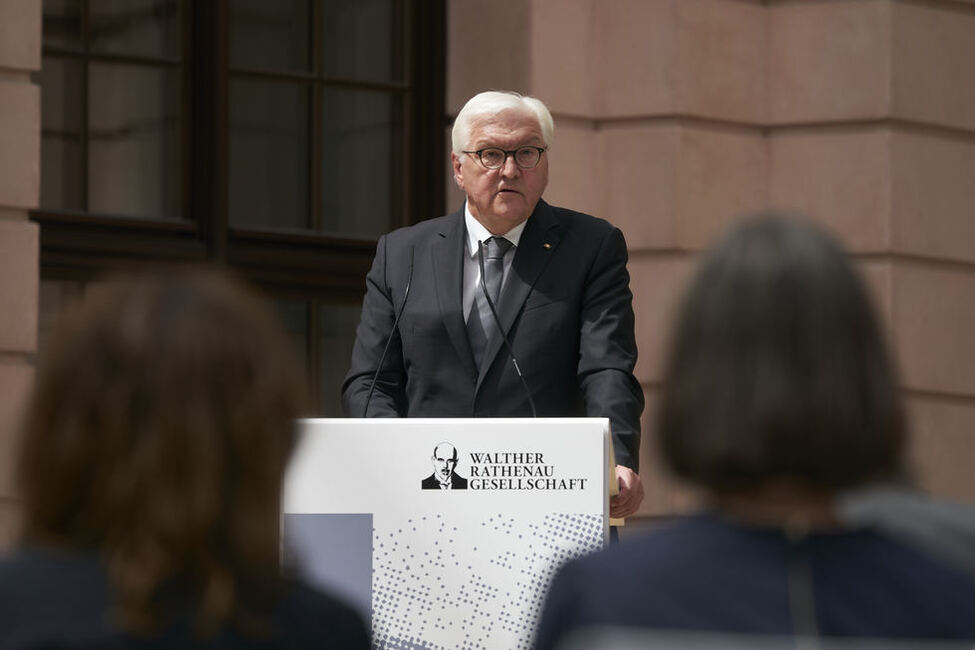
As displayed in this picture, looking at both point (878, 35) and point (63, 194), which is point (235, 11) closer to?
point (63, 194)

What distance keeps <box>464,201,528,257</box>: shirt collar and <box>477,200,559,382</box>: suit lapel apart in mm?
15

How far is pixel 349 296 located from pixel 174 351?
5.91 m

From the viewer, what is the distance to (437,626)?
14.6ft

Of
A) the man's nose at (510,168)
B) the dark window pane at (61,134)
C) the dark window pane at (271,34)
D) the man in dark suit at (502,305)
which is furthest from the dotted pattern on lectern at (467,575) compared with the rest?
the dark window pane at (271,34)

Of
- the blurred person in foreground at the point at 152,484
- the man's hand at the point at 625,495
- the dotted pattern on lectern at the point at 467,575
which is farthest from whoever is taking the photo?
the man's hand at the point at 625,495

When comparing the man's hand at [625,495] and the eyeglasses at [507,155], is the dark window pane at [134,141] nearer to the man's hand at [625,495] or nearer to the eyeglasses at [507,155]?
the eyeglasses at [507,155]

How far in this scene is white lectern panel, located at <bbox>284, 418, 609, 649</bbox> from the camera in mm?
4410

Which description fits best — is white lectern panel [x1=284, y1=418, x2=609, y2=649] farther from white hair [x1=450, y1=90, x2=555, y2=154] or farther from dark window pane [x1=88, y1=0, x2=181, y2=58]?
dark window pane [x1=88, y1=0, x2=181, y2=58]

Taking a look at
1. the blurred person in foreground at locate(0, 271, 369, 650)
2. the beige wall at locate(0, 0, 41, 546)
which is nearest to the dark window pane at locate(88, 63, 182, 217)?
the beige wall at locate(0, 0, 41, 546)

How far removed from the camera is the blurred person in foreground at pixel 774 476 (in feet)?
6.11

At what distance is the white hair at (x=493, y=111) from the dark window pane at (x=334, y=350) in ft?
8.33

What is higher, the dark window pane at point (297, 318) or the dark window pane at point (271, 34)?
the dark window pane at point (271, 34)

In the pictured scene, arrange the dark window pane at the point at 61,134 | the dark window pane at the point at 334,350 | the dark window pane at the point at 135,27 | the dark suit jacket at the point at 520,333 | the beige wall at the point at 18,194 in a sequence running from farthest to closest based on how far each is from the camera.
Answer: the dark window pane at the point at 334,350
the dark window pane at the point at 135,27
the dark window pane at the point at 61,134
the beige wall at the point at 18,194
the dark suit jacket at the point at 520,333

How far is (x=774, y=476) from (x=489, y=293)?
10.6ft
